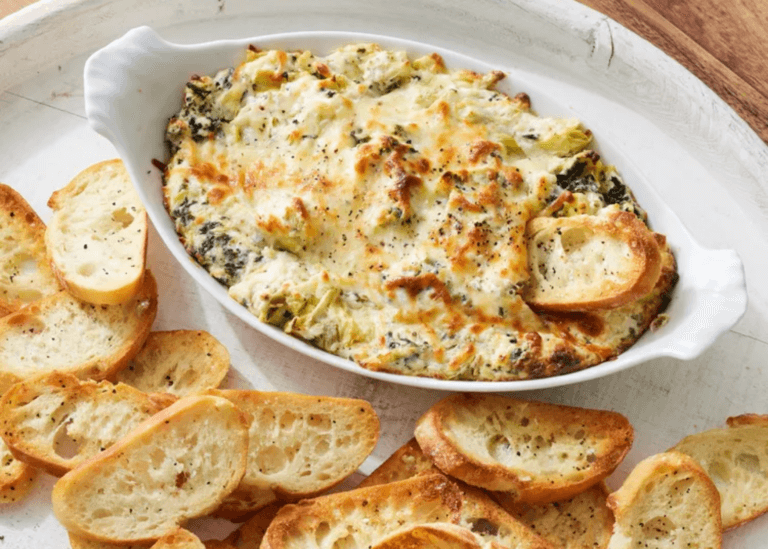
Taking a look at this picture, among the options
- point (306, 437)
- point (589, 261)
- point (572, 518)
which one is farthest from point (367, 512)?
point (589, 261)

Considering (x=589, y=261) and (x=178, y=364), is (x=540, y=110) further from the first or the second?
(x=178, y=364)

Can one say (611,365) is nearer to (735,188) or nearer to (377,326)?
(377,326)

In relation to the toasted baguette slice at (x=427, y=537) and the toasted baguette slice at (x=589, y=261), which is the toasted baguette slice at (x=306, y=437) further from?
the toasted baguette slice at (x=589, y=261)

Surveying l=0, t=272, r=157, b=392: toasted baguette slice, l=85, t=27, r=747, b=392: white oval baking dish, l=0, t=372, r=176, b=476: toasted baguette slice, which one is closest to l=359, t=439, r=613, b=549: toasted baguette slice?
l=85, t=27, r=747, b=392: white oval baking dish

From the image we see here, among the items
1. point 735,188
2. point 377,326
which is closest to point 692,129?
point 735,188

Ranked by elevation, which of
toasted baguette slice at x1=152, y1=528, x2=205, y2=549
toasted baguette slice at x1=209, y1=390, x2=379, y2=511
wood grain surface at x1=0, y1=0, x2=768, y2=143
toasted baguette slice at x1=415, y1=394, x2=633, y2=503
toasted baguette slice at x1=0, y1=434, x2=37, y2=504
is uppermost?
wood grain surface at x1=0, y1=0, x2=768, y2=143

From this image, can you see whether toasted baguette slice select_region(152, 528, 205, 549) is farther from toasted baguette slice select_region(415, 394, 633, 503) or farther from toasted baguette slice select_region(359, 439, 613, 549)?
toasted baguette slice select_region(415, 394, 633, 503)
